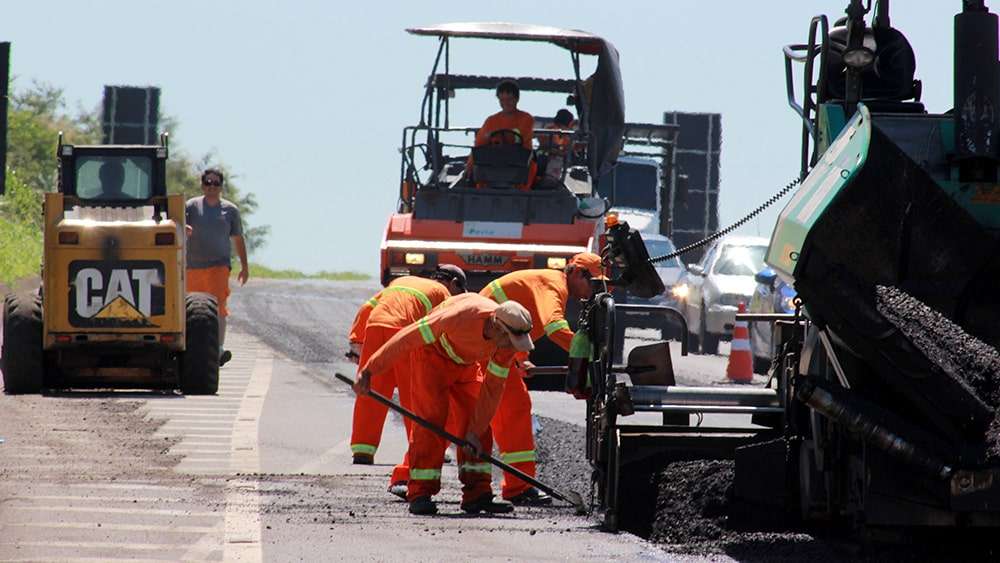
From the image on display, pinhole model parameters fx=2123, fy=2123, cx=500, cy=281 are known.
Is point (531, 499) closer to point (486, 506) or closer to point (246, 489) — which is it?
point (486, 506)

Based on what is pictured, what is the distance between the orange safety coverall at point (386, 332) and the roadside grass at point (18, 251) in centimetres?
2014

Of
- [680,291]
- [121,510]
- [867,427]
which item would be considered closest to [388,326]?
[121,510]

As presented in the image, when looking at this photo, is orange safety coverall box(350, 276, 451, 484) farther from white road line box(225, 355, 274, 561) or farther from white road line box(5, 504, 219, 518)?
white road line box(5, 504, 219, 518)

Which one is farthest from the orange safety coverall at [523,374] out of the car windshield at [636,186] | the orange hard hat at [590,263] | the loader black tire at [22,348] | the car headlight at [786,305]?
the car windshield at [636,186]

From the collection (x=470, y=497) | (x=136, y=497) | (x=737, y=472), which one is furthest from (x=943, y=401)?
(x=136, y=497)

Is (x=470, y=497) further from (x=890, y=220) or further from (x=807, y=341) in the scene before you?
(x=890, y=220)

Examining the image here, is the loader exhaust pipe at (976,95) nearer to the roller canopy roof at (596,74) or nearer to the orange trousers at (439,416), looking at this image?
the orange trousers at (439,416)

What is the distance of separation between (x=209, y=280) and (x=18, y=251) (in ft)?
64.6

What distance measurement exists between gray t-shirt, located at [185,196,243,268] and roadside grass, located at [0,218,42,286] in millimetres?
14401

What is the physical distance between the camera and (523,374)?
1227 cm

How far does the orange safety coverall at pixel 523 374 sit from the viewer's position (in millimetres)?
11914

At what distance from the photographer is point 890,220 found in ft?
27.7

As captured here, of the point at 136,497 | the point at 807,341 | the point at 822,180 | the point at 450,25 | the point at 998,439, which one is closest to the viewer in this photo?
the point at 998,439

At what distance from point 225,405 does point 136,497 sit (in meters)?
5.74
